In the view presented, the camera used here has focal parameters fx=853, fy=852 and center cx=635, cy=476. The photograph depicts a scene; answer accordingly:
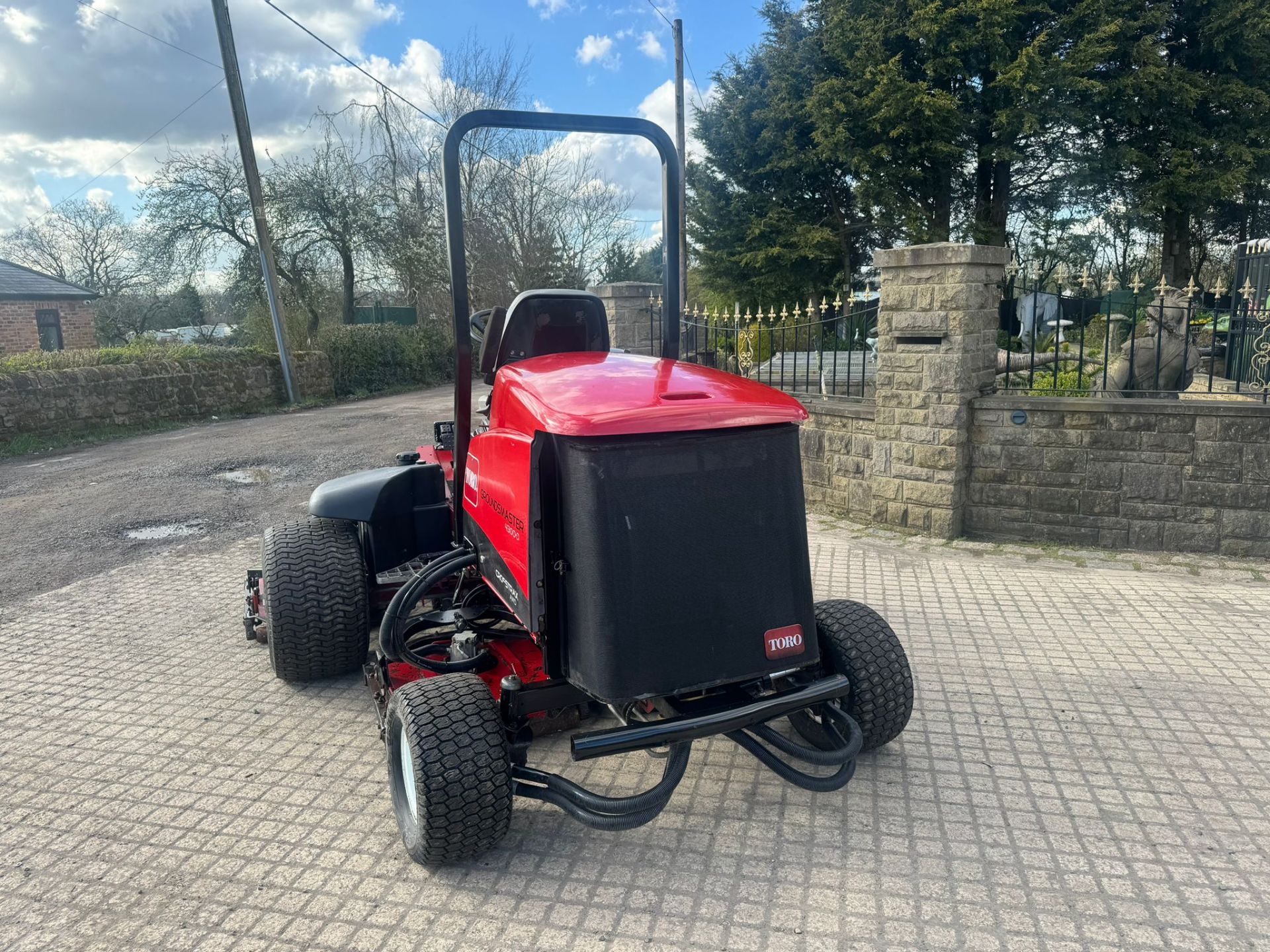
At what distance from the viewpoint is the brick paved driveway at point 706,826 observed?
2463mm

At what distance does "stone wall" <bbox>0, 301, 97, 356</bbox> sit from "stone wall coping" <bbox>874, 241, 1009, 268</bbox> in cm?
2147

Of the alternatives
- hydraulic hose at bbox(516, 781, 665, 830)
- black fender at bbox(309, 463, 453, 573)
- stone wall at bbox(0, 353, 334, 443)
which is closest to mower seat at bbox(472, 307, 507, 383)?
→ black fender at bbox(309, 463, 453, 573)

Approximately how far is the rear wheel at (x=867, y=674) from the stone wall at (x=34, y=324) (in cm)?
2312

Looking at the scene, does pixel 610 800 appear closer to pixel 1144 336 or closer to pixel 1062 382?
pixel 1144 336

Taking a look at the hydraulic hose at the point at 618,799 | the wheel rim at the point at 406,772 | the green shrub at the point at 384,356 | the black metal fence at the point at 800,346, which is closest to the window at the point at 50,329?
the green shrub at the point at 384,356

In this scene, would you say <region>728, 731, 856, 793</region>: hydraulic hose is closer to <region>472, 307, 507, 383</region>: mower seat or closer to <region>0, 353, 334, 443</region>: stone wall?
<region>472, 307, 507, 383</region>: mower seat

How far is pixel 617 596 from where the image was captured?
244 centimetres

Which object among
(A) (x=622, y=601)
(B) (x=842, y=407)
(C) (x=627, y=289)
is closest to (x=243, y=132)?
(C) (x=627, y=289)

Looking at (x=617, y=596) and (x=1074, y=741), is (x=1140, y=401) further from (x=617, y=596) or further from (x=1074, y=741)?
(x=617, y=596)

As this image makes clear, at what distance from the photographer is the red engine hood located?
2.44 metres

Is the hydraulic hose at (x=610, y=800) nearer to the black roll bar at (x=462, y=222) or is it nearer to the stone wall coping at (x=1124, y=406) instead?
the black roll bar at (x=462, y=222)

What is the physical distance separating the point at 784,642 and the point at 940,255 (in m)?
4.30

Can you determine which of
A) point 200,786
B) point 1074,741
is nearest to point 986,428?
point 1074,741

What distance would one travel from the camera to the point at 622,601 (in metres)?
2.44
